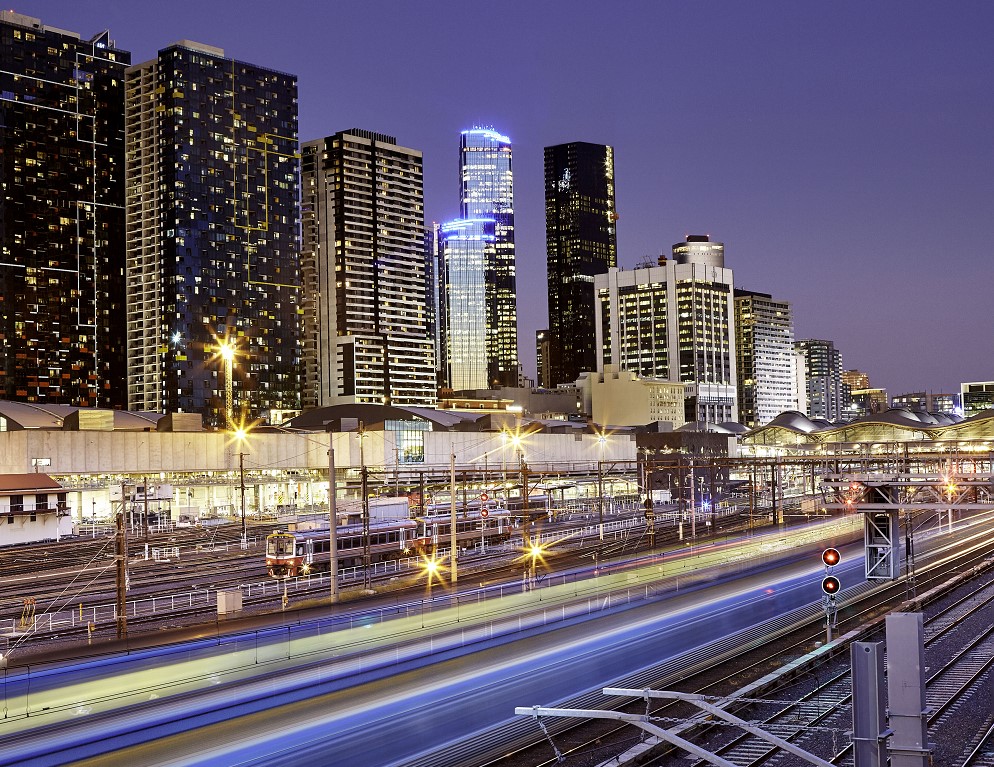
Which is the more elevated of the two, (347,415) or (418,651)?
(347,415)

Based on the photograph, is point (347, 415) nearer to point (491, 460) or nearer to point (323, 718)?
point (491, 460)

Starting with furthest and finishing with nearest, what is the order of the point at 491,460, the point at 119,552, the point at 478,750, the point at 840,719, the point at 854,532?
the point at 491,460, the point at 854,532, the point at 119,552, the point at 840,719, the point at 478,750

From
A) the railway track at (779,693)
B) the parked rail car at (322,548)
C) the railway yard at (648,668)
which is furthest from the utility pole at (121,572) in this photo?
the parked rail car at (322,548)

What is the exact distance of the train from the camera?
5391 centimetres

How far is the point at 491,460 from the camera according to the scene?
363 ft

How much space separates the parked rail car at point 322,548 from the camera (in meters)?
53.7

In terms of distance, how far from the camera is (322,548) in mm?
55531

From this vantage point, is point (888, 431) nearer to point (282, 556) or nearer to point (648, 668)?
point (282, 556)

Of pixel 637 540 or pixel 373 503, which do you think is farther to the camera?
pixel 637 540

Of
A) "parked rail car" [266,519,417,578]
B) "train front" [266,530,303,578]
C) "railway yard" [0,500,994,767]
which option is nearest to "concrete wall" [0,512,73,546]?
"railway yard" [0,500,994,767]

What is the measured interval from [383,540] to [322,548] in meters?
6.28

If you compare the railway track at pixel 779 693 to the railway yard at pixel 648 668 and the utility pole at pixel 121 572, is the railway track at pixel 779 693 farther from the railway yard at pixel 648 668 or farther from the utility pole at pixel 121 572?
the utility pole at pixel 121 572

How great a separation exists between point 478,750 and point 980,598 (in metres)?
32.2

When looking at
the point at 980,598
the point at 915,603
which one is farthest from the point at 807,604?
the point at 980,598
